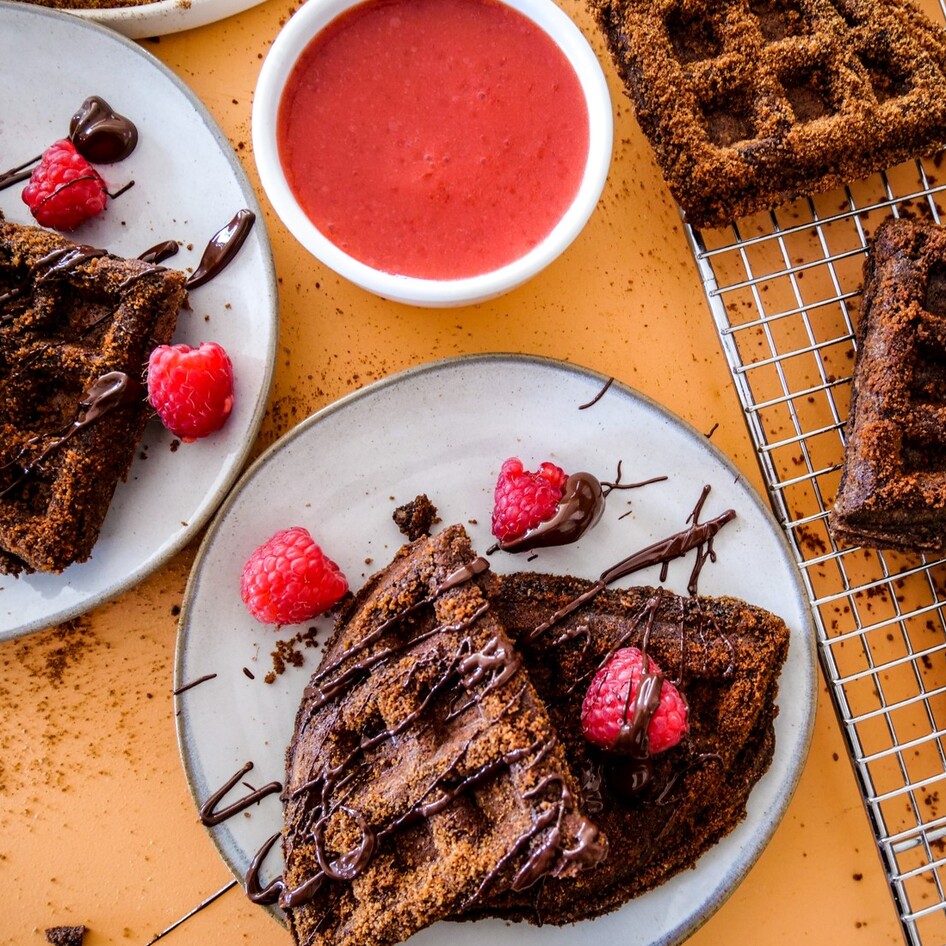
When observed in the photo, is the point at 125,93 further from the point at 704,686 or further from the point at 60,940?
the point at 60,940

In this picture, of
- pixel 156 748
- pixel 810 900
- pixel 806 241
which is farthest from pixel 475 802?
pixel 806 241

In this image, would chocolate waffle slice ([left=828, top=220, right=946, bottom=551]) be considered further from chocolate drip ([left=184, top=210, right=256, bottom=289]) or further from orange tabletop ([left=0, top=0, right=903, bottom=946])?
chocolate drip ([left=184, top=210, right=256, bottom=289])

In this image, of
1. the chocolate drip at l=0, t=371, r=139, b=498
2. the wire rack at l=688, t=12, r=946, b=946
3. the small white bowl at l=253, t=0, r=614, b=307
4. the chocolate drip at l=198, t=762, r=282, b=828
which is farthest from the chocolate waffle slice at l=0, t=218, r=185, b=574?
the wire rack at l=688, t=12, r=946, b=946

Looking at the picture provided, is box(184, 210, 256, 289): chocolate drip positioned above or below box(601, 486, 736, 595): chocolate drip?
above

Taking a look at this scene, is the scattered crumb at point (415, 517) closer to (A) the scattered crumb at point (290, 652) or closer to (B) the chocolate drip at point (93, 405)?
(A) the scattered crumb at point (290, 652)

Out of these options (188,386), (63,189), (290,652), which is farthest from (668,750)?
(63,189)

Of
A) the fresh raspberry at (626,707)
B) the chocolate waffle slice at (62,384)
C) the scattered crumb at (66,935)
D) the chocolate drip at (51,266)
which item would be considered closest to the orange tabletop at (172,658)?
the scattered crumb at (66,935)

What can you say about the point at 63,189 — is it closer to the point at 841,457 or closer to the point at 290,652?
the point at 290,652
